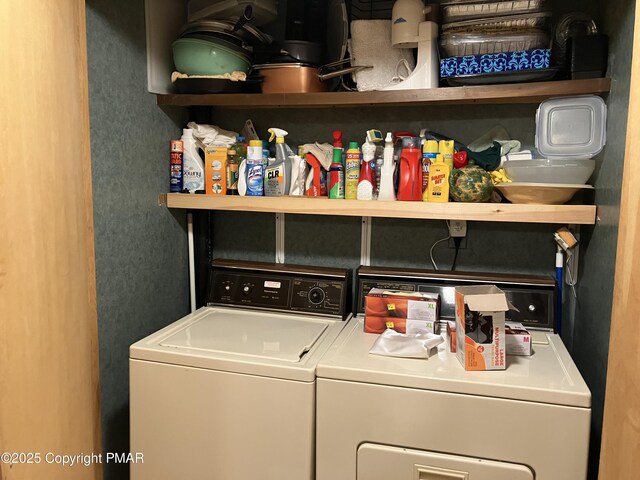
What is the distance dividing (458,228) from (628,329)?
0.91 metres

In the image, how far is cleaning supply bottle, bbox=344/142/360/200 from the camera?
184 cm

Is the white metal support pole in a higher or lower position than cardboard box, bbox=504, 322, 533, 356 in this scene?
higher

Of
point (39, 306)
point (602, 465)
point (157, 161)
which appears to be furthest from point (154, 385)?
point (602, 465)

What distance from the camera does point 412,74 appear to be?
173cm

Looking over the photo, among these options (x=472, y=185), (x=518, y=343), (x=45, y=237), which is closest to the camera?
(x=45, y=237)

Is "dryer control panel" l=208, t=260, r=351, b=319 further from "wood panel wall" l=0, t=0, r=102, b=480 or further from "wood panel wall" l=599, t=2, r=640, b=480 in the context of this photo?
"wood panel wall" l=599, t=2, r=640, b=480

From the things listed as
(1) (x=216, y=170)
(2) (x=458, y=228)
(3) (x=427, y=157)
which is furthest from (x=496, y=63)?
(1) (x=216, y=170)

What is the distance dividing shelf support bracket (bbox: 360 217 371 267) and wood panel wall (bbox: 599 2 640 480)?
104 centimetres

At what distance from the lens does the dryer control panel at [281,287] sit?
76.7 inches

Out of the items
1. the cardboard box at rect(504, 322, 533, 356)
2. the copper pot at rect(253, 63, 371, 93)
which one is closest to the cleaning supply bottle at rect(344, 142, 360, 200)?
the copper pot at rect(253, 63, 371, 93)

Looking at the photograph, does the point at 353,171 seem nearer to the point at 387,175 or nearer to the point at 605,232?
the point at 387,175

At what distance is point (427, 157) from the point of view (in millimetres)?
1779

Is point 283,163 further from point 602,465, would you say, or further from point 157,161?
point 602,465

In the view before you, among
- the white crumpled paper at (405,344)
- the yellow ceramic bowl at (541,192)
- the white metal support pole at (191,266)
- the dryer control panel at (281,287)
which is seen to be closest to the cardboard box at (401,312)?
the white crumpled paper at (405,344)
